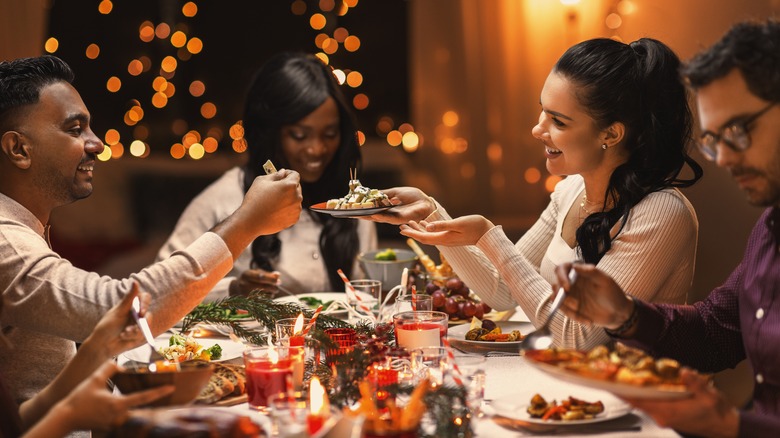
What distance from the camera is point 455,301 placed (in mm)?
2725

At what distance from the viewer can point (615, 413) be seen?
1.70 metres

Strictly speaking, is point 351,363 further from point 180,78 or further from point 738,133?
point 180,78

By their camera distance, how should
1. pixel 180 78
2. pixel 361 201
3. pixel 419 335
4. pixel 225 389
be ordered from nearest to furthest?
pixel 225 389
pixel 419 335
pixel 361 201
pixel 180 78

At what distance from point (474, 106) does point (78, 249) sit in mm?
2891

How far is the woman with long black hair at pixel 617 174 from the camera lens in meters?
2.39

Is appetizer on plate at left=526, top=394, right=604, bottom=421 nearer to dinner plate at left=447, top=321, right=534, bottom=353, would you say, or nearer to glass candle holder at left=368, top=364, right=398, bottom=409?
glass candle holder at left=368, top=364, right=398, bottom=409

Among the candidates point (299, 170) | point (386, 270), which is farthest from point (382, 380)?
point (299, 170)

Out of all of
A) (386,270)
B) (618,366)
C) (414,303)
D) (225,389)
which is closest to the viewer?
(618,366)

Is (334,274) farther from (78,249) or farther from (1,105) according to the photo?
(78,249)

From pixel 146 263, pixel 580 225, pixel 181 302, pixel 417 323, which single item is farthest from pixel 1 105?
pixel 146 263

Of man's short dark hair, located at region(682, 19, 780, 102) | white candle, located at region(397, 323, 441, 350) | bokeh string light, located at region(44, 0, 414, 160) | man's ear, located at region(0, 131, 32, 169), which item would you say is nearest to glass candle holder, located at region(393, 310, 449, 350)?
white candle, located at region(397, 323, 441, 350)

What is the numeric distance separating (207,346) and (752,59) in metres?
1.55

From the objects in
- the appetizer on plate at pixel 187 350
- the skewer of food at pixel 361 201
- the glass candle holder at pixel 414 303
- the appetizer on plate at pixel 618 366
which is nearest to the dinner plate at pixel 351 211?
the skewer of food at pixel 361 201

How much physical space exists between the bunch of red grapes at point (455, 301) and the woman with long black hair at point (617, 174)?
0.82ft
